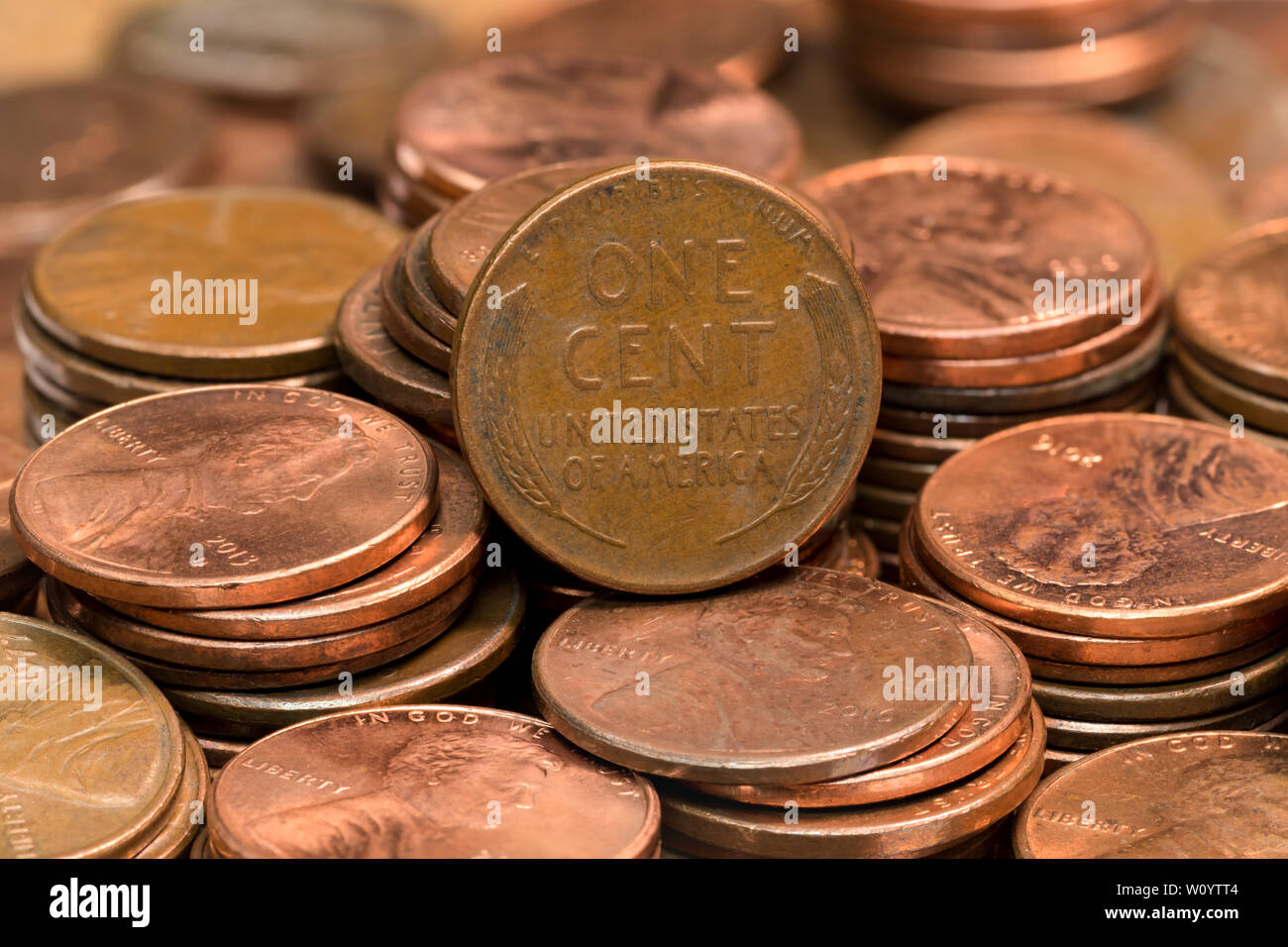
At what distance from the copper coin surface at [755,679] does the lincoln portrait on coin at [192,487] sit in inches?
17.9

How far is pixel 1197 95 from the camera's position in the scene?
497cm

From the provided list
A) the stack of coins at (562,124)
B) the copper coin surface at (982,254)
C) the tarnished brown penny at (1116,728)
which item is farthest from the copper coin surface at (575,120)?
the tarnished brown penny at (1116,728)

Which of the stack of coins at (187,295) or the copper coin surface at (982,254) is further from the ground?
the copper coin surface at (982,254)

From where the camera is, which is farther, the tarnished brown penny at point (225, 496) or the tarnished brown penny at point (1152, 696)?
the tarnished brown penny at point (1152, 696)

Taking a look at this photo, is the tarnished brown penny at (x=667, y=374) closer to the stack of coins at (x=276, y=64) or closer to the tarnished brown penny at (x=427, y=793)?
the tarnished brown penny at (x=427, y=793)

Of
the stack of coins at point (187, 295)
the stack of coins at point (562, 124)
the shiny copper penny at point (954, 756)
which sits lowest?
the shiny copper penny at point (954, 756)

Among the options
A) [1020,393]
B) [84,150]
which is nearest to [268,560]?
[1020,393]

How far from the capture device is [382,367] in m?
2.54

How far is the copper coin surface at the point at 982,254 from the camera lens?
280 cm

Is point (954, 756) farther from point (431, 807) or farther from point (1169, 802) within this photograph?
point (431, 807)

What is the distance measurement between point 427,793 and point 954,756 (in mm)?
714

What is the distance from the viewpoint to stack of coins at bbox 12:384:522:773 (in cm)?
218

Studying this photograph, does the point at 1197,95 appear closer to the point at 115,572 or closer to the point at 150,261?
the point at 150,261
